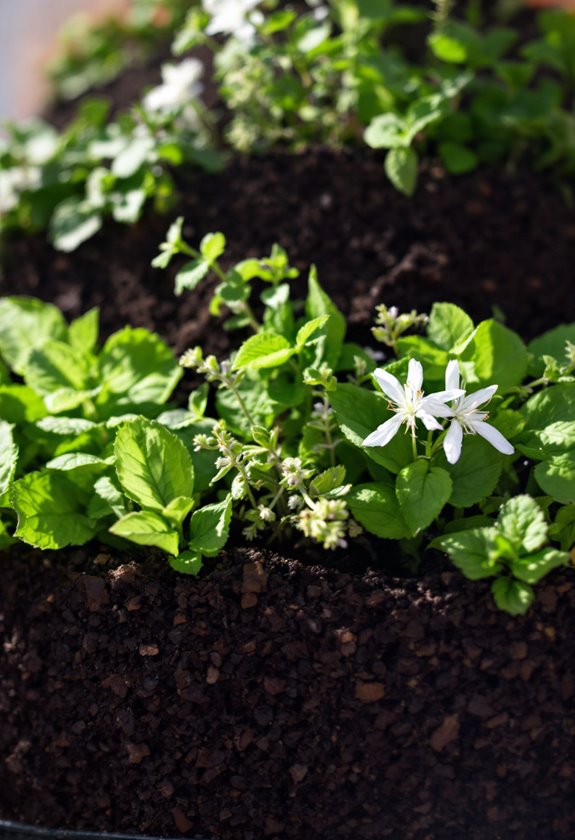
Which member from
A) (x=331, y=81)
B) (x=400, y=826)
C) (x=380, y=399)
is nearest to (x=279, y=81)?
(x=331, y=81)

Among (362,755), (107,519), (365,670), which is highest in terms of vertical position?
(107,519)

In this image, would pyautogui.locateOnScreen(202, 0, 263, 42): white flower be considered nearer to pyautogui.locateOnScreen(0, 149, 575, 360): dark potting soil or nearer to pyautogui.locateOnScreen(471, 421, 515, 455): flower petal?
pyautogui.locateOnScreen(0, 149, 575, 360): dark potting soil

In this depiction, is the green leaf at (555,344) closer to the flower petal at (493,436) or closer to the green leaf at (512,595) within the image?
the flower petal at (493,436)

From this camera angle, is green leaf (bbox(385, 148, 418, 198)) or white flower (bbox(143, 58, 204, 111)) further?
white flower (bbox(143, 58, 204, 111))

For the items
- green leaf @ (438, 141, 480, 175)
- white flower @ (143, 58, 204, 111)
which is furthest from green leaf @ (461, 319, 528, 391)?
white flower @ (143, 58, 204, 111)

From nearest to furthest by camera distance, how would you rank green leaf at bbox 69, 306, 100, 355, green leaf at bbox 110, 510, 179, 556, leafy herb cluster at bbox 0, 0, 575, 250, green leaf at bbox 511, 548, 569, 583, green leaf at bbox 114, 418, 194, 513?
green leaf at bbox 511, 548, 569, 583 → green leaf at bbox 110, 510, 179, 556 → green leaf at bbox 114, 418, 194, 513 → green leaf at bbox 69, 306, 100, 355 → leafy herb cluster at bbox 0, 0, 575, 250

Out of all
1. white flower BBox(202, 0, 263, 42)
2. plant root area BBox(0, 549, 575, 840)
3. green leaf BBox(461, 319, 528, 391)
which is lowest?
plant root area BBox(0, 549, 575, 840)

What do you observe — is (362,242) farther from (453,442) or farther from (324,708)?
(324,708)

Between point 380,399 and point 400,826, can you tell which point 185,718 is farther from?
point 380,399

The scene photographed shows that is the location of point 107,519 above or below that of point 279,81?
below
